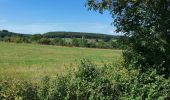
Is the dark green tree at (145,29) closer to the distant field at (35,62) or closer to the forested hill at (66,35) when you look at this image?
the distant field at (35,62)

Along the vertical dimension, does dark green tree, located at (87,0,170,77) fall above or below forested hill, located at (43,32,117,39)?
above

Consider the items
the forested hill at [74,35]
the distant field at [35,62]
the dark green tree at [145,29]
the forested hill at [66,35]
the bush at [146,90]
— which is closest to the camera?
the bush at [146,90]

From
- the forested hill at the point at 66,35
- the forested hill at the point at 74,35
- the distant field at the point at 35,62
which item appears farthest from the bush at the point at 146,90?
the forested hill at the point at 74,35

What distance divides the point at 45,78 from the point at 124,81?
1.88 m

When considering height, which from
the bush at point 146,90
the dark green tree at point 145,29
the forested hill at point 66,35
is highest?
the dark green tree at point 145,29

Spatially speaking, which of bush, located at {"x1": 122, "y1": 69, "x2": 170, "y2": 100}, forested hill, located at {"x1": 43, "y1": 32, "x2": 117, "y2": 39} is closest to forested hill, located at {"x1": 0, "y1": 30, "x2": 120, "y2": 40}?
forested hill, located at {"x1": 43, "y1": 32, "x2": 117, "y2": 39}

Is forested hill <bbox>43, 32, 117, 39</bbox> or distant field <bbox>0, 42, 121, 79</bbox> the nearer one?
distant field <bbox>0, 42, 121, 79</bbox>

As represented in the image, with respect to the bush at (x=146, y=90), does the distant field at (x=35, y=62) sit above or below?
below

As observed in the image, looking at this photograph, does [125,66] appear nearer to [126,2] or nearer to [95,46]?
[126,2]

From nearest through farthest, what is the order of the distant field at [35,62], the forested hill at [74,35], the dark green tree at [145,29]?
the dark green tree at [145,29], the distant field at [35,62], the forested hill at [74,35]

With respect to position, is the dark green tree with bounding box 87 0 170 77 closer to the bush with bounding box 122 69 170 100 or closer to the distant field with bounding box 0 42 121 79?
the distant field with bounding box 0 42 121 79

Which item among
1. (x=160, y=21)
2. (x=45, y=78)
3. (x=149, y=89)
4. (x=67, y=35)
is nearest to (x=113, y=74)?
(x=149, y=89)

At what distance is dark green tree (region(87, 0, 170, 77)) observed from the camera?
12539 millimetres

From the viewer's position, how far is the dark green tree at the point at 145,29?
12539 millimetres
